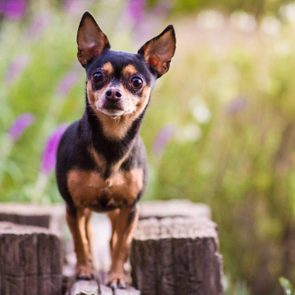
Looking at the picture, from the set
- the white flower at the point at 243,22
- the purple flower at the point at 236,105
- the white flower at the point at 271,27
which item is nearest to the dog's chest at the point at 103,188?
the purple flower at the point at 236,105

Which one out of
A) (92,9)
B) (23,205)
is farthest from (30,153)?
(92,9)

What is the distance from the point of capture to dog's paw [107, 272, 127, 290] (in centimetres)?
404

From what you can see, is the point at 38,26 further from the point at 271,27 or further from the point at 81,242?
the point at 81,242

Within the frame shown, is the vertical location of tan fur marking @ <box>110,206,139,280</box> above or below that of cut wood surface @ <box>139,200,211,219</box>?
below

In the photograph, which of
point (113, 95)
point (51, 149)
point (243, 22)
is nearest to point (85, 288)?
point (113, 95)

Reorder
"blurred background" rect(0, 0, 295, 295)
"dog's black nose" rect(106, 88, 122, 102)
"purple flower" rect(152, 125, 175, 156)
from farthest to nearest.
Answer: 1. "blurred background" rect(0, 0, 295, 295)
2. "purple flower" rect(152, 125, 175, 156)
3. "dog's black nose" rect(106, 88, 122, 102)

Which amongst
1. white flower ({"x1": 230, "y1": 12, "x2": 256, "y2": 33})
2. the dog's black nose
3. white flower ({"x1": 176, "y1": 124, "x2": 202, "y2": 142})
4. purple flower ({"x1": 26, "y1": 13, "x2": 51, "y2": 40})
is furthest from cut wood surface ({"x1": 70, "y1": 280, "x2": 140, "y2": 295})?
white flower ({"x1": 230, "y1": 12, "x2": 256, "y2": 33})

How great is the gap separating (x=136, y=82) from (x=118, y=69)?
0.31 ft

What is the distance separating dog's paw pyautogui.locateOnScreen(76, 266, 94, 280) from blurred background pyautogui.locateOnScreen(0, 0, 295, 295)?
237 cm

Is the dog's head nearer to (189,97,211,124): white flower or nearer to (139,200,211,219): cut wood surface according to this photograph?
(139,200,211,219): cut wood surface

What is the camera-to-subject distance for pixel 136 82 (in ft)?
12.3

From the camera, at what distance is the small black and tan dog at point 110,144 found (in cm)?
377

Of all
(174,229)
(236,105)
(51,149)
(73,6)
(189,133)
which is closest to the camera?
(174,229)

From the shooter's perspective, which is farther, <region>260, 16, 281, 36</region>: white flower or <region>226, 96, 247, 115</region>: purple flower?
<region>260, 16, 281, 36</region>: white flower
